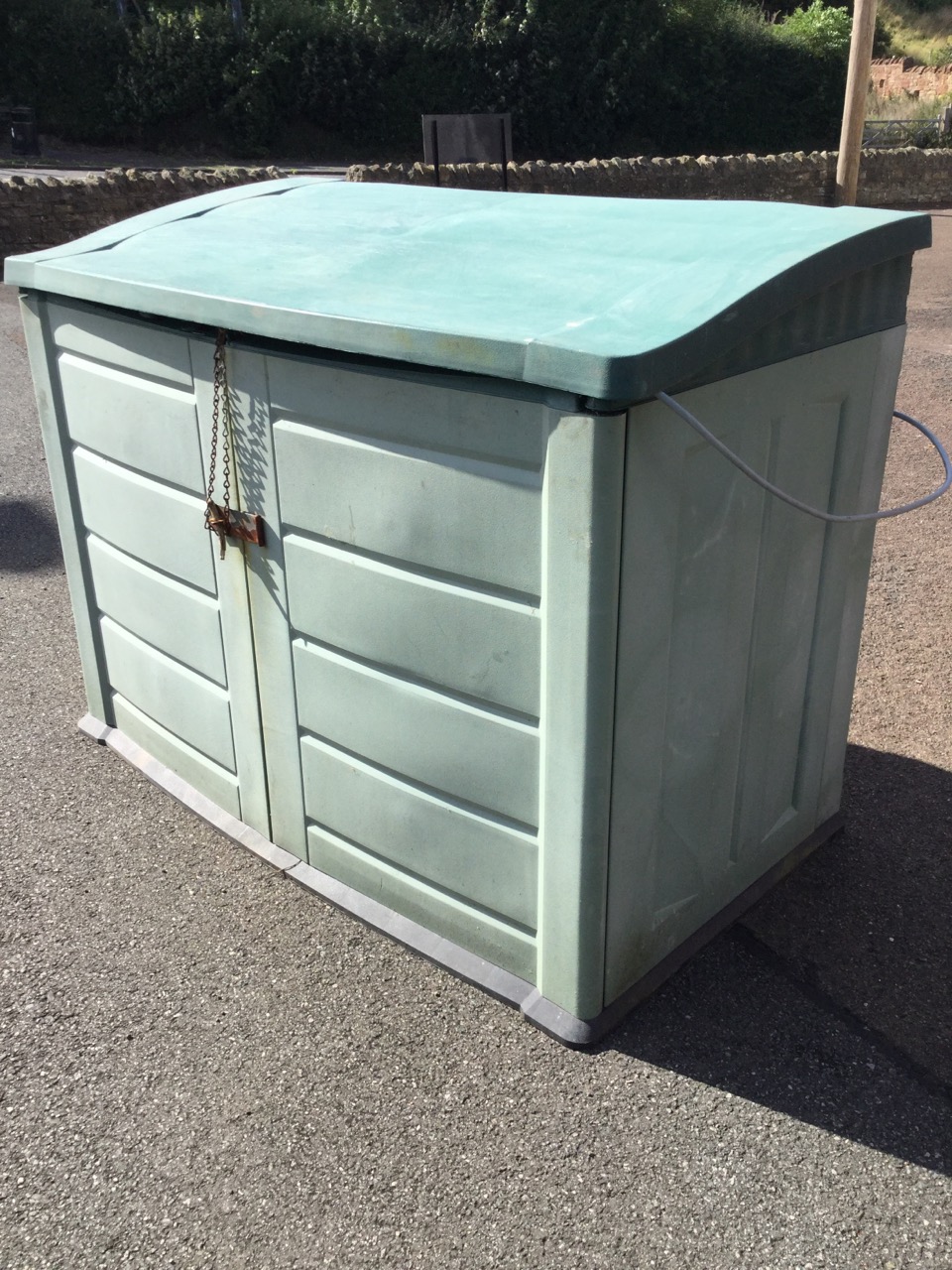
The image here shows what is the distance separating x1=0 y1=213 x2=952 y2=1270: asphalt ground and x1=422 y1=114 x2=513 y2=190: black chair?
35.7 ft

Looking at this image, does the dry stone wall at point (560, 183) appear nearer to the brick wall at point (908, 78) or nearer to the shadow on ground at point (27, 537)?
the shadow on ground at point (27, 537)

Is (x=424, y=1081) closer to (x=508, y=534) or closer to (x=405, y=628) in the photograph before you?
(x=405, y=628)

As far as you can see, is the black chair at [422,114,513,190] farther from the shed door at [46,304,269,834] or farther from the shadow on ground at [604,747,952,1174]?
the shadow on ground at [604,747,952,1174]

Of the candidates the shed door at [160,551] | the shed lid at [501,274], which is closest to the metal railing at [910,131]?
the shed lid at [501,274]

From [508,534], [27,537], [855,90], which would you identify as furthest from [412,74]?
[508,534]

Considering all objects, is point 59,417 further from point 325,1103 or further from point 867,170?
point 867,170

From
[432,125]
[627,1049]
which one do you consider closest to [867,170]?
[432,125]

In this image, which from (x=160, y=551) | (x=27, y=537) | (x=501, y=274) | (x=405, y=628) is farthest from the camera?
(x=27, y=537)

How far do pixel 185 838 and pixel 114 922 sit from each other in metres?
0.40

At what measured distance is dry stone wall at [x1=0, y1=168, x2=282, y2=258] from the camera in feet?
44.3

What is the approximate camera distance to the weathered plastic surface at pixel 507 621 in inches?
86.2

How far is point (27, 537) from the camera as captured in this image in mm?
5820

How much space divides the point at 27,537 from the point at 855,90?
37.0 ft

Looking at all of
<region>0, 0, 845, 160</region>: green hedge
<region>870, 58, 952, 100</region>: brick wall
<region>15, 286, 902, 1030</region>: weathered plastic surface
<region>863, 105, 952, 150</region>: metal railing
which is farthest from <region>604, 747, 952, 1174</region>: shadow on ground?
<region>870, 58, 952, 100</region>: brick wall
